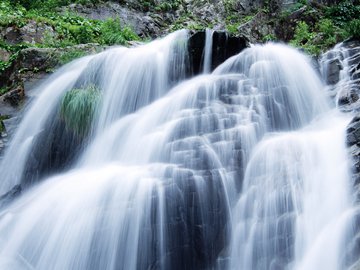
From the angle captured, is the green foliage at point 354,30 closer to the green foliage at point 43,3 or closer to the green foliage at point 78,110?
the green foliage at point 78,110

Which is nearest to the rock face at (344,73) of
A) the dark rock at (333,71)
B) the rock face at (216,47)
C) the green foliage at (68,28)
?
the dark rock at (333,71)

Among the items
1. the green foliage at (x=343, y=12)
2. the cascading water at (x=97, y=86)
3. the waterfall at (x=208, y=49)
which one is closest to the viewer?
the cascading water at (x=97, y=86)

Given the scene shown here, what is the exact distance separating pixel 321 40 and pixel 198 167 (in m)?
7.58

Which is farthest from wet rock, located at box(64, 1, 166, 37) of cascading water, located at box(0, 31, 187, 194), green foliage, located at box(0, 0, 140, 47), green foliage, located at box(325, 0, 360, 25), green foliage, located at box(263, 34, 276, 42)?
green foliage, located at box(325, 0, 360, 25)

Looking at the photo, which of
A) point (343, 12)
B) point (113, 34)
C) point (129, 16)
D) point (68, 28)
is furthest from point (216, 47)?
point (129, 16)

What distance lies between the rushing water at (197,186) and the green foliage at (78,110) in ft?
0.31

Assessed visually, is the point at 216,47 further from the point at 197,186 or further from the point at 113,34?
the point at 197,186

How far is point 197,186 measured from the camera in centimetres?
616

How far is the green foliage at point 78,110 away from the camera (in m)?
9.00

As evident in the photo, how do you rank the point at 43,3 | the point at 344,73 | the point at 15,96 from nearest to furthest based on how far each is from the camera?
the point at 344,73, the point at 15,96, the point at 43,3

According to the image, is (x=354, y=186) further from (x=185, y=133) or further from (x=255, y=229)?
(x=185, y=133)

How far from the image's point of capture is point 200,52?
10820 mm

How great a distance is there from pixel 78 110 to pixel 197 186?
13.5 feet

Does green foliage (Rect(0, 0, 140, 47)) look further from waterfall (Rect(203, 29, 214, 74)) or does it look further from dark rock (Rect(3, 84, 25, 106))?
waterfall (Rect(203, 29, 214, 74))
